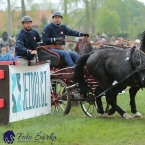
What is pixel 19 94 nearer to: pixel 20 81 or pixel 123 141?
pixel 20 81

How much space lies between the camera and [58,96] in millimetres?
9141

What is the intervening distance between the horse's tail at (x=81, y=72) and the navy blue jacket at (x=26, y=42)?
3.70ft

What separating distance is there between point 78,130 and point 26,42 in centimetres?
291

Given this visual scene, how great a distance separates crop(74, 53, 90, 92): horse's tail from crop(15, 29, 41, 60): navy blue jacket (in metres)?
1.13

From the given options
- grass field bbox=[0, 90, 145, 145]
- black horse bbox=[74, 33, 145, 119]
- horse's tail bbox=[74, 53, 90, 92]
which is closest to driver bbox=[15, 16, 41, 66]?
horse's tail bbox=[74, 53, 90, 92]

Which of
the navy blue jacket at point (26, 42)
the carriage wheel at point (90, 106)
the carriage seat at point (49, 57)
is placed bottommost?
the carriage wheel at point (90, 106)

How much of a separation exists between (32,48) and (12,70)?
5.80 ft

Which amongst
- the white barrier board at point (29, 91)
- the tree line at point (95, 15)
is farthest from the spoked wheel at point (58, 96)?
the tree line at point (95, 15)

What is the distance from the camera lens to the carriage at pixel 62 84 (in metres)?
9.01

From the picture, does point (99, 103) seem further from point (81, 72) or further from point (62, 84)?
point (62, 84)

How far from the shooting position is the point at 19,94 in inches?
311

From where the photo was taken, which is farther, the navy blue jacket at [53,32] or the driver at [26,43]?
the navy blue jacket at [53,32]

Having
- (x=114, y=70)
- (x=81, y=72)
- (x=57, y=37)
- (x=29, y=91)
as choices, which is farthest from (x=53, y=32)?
(x=114, y=70)

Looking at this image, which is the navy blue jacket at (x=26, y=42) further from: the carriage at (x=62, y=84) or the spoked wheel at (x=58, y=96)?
the spoked wheel at (x=58, y=96)
